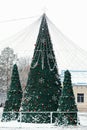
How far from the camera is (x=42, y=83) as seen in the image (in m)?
20.3

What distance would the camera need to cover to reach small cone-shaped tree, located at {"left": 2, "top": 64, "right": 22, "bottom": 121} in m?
21.3

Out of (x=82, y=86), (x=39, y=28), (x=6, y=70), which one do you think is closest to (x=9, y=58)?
(x=6, y=70)

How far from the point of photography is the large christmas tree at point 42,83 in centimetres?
2012

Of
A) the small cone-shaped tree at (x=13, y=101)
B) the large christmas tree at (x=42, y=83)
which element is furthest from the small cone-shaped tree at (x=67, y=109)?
the small cone-shaped tree at (x=13, y=101)

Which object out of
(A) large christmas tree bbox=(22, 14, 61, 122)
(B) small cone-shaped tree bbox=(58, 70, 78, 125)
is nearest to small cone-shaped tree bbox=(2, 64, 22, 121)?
(A) large christmas tree bbox=(22, 14, 61, 122)

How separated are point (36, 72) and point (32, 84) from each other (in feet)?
2.35

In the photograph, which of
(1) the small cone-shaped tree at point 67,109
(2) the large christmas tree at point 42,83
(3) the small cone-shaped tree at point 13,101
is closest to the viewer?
(1) the small cone-shaped tree at point 67,109

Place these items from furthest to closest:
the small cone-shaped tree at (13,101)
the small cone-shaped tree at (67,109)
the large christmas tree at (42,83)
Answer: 1. the small cone-shaped tree at (13,101)
2. the large christmas tree at (42,83)
3. the small cone-shaped tree at (67,109)

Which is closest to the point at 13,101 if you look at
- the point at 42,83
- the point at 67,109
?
the point at 42,83

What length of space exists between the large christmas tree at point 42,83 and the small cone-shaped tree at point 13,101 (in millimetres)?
Result: 1126

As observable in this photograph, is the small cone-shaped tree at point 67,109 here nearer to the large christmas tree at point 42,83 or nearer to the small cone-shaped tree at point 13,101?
the large christmas tree at point 42,83

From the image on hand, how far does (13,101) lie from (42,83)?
239 cm

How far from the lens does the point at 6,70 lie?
54344 millimetres

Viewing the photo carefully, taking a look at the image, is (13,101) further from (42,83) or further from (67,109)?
(67,109)
